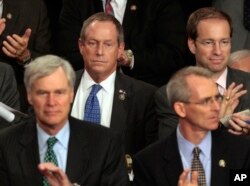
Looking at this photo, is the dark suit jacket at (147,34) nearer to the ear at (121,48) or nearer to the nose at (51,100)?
the ear at (121,48)

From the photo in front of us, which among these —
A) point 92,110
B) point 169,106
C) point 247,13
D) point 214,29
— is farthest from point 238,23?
point 92,110

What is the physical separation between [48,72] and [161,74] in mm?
1391

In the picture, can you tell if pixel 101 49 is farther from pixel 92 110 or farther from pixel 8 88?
pixel 8 88

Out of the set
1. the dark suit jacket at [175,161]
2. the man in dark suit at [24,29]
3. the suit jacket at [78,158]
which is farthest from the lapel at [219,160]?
the man in dark suit at [24,29]

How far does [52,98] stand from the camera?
391cm

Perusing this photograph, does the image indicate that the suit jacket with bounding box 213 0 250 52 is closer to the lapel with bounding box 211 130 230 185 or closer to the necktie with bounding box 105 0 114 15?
the necktie with bounding box 105 0 114 15

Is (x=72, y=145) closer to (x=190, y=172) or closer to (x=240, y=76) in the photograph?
(x=190, y=172)

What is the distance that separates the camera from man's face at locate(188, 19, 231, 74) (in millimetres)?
4602

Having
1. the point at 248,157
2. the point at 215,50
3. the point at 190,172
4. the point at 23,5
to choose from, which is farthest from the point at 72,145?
the point at 23,5

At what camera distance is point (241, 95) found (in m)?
4.49

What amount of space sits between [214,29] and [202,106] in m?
0.79

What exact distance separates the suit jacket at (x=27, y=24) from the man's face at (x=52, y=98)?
4.25 ft

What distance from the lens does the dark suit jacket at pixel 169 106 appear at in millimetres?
4523

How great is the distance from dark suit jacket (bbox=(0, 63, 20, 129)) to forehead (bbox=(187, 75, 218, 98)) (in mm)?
1191
